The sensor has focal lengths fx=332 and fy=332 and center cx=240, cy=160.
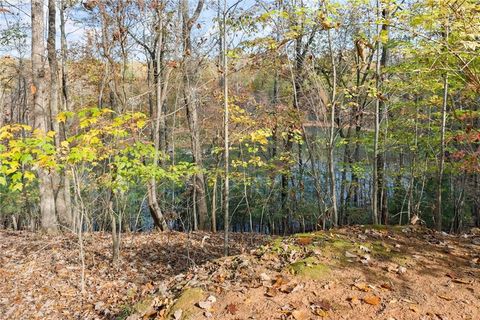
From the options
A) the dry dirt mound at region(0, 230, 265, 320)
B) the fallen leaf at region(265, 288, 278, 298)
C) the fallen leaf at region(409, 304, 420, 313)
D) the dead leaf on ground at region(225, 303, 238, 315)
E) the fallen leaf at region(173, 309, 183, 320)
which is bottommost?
the dry dirt mound at region(0, 230, 265, 320)

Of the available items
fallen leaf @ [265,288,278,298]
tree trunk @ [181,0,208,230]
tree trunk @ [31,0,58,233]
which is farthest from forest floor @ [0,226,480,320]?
tree trunk @ [181,0,208,230]

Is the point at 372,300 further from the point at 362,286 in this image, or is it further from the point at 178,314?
the point at 178,314

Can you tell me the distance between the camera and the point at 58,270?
639 cm

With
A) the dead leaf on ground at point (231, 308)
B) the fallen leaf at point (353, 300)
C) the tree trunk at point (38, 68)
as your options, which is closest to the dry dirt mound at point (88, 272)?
the dead leaf on ground at point (231, 308)

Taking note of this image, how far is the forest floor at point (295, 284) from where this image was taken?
3152mm

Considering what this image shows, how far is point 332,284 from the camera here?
3479 millimetres

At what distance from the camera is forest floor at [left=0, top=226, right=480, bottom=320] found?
3152 mm

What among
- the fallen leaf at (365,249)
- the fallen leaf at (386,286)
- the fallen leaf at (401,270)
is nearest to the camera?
the fallen leaf at (386,286)

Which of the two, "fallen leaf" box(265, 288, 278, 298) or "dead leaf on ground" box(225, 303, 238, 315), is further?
"fallen leaf" box(265, 288, 278, 298)

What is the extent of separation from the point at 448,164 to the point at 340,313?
10385 mm

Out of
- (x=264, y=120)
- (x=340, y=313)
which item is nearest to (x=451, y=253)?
(x=340, y=313)

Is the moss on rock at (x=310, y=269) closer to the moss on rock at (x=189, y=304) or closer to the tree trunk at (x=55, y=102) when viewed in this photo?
the moss on rock at (x=189, y=304)

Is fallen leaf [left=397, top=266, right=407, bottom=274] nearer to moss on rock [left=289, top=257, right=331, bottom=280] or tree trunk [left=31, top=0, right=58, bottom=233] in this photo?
moss on rock [left=289, top=257, right=331, bottom=280]

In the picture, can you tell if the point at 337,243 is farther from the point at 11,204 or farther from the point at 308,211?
the point at 11,204
